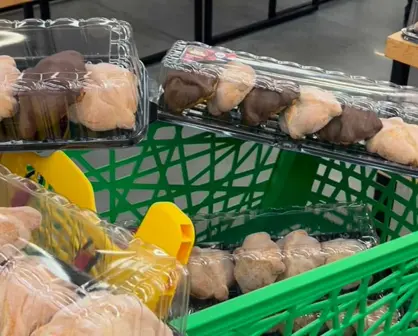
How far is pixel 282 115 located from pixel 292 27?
2.56 metres

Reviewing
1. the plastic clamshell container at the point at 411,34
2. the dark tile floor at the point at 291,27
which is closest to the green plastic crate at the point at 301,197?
the plastic clamshell container at the point at 411,34

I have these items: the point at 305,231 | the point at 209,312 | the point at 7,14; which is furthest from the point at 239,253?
the point at 7,14

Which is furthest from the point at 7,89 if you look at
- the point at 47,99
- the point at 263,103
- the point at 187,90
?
the point at 263,103

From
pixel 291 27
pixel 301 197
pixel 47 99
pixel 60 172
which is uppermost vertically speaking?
pixel 47 99

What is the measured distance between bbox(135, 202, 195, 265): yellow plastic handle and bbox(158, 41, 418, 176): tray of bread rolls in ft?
1.15

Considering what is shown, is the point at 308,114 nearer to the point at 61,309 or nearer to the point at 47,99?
the point at 47,99

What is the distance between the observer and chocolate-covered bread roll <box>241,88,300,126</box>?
3.37ft

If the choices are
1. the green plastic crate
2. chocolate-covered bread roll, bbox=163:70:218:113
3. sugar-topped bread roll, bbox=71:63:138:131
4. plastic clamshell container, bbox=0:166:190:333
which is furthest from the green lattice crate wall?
plastic clamshell container, bbox=0:166:190:333

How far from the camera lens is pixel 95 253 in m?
0.64

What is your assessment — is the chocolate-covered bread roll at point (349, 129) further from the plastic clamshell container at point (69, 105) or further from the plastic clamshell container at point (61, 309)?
the plastic clamshell container at point (61, 309)

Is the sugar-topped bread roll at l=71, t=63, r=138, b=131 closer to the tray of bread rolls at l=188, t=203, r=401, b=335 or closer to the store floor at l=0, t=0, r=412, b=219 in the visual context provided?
the tray of bread rolls at l=188, t=203, r=401, b=335

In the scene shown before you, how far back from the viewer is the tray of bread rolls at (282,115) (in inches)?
39.9

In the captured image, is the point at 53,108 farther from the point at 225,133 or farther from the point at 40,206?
the point at 225,133

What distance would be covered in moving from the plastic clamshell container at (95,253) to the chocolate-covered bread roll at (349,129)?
1.55 ft
